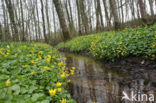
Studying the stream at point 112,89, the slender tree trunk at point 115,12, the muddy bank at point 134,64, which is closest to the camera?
the stream at point 112,89

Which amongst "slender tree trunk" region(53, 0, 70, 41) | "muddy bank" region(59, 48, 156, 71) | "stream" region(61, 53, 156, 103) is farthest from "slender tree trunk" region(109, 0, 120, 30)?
"stream" region(61, 53, 156, 103)

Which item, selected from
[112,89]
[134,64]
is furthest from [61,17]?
[112,89]

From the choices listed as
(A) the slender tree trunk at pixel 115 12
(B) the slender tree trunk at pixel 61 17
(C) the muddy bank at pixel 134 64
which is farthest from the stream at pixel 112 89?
(B) the slender tree trunk at pixel 61 17

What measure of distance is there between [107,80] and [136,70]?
967 mm

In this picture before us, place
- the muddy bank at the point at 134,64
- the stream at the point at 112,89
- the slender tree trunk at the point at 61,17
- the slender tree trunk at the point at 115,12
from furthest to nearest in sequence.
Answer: the slender tree trunk at the point at 61,17 < the slender tree trunk at the point at 115,12 < the muddy bank at the point at 134,64 < the stream at the point at 112,89

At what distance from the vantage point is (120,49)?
12.1 feet

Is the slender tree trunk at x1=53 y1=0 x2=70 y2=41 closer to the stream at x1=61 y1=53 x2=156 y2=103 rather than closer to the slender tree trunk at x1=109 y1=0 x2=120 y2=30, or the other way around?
the slender tree trunk at x1=109 y1=0 x2=120 y2=30

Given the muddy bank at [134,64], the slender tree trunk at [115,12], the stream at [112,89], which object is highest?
the slender tree trunk at [115,12]

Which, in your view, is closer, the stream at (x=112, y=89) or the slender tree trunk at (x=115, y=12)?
the stream at (x=112, y=89)

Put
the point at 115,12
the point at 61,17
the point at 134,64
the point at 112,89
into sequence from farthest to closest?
the point at 61,17 < the point at 115,12 < the point at 134,64 < the point at 112,89

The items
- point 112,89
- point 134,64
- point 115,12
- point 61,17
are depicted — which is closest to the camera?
point 112,89

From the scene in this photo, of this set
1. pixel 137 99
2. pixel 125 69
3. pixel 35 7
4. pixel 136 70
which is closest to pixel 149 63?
pixel 136 70

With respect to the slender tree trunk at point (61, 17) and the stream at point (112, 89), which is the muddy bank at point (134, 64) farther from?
the slender tree trunk at point (61, 17)

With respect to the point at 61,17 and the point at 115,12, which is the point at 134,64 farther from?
the point at 61,17
